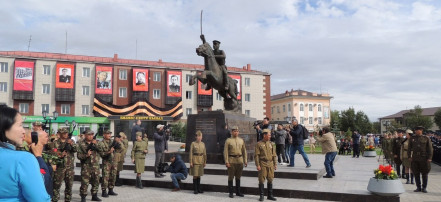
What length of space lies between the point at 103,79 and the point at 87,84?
2.29 metres

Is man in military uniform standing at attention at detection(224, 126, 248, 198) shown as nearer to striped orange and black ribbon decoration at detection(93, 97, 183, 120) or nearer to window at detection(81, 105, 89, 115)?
striped orange and black ribbon decoration at detection(93, 97, 183, 120)

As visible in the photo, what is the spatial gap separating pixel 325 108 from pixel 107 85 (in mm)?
57108

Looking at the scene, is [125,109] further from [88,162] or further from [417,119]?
[417,119]

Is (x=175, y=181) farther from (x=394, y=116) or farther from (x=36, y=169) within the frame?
(x=394, y=116)

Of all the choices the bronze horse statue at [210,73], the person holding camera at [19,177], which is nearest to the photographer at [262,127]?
the bronze horse statue at [210,73]

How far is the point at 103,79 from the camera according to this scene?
47281 millimetres

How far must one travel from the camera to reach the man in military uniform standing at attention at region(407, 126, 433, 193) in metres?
9.89

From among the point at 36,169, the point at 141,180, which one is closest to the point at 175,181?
the point at 141,180

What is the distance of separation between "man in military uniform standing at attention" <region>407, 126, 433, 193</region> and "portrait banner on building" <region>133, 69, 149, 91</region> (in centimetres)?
4240

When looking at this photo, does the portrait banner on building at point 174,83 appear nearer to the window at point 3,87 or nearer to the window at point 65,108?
the window at point 65,108

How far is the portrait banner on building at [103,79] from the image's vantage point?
4694 cm

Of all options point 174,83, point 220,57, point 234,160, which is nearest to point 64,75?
point 174,83

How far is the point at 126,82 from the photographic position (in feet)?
160

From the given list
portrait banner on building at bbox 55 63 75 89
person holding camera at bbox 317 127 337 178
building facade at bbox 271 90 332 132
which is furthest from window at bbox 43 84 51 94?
building facade at bbox 271 90 332 132
